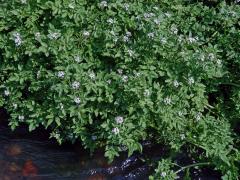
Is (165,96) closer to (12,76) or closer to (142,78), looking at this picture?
(142,78)

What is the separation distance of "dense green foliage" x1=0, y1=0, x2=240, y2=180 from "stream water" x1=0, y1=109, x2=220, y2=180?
0.23 metres

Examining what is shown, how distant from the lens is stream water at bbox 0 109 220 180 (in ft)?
14.3

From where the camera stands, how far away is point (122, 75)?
392 centimetres

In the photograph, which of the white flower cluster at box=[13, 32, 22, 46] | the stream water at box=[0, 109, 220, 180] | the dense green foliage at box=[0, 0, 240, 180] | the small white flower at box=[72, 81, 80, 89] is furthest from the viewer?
the stream water at box=[0, 109, 220, 180]

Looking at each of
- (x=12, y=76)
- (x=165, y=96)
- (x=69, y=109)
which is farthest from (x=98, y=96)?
(x=12, y=76)

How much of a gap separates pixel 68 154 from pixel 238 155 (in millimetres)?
1570

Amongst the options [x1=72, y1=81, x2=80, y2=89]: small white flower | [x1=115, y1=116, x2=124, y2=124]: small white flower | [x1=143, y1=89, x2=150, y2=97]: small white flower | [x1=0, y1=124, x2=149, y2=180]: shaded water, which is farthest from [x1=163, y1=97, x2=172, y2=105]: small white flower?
[x1=0, y1=124, x2=149, y2=180]: shaded water

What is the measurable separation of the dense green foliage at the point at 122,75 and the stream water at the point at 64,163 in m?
0.23

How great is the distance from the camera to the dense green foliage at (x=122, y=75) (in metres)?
3.79

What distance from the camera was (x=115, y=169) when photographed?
4445 mm

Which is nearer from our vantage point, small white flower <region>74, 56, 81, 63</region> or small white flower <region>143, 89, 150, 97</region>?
small white flower <region>143, 89, 150, 97</region>

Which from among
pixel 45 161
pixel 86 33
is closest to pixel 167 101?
pixel 86 33

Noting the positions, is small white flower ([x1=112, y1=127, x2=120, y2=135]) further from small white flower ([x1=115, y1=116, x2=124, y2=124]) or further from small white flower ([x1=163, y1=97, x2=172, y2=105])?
small white flower ([x1=163, y1=97, x2=172, y2=105])

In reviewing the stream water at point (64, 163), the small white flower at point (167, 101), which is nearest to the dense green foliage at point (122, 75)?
the small white flower at point (167, 101)
